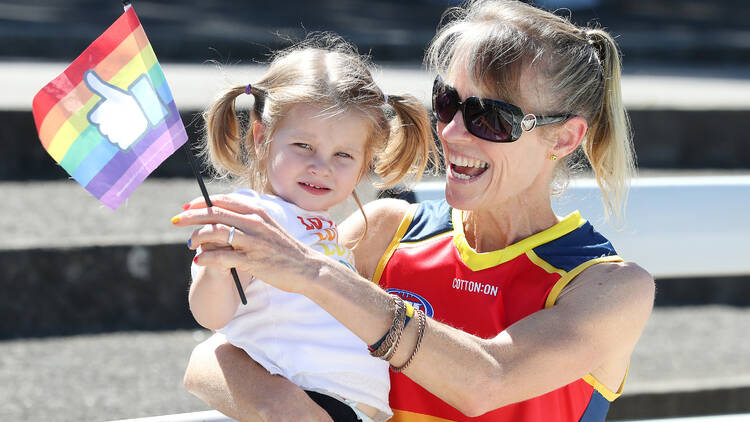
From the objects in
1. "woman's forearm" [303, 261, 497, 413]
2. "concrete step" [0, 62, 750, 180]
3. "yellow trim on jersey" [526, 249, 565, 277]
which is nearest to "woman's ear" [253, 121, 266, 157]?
"woman's forearm" [303, 261, 497, 413]

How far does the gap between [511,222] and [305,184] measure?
49 cm

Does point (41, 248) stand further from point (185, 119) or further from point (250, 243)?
point (250, 243)

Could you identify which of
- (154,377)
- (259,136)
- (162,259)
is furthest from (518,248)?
(162,259)

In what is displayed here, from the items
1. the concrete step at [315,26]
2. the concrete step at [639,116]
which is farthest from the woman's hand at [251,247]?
the concrete step at [315,26]

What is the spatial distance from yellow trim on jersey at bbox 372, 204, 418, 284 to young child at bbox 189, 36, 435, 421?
0.14 metres

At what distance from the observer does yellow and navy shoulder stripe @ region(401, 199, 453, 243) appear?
228 centimetres

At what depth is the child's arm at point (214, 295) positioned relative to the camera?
1.79 metres

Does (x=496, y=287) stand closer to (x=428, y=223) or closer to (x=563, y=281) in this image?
(x=563, y=281)

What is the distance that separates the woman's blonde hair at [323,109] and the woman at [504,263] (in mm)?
135

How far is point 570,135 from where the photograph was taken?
212cm

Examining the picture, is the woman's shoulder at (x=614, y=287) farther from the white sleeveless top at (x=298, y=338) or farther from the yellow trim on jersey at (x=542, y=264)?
the white sleeveless top at (x=298, y=338)

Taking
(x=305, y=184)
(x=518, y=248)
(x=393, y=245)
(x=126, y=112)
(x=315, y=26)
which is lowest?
(x=315, y=26)

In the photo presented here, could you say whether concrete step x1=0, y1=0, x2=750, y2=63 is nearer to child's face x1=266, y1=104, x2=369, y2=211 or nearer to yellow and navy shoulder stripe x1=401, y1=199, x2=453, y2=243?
yellow and navy shoulder stripe x1=401, y1=199, x2=453, y2=243

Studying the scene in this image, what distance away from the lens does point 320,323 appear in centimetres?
194
